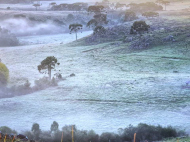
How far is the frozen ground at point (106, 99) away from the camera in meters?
33.3

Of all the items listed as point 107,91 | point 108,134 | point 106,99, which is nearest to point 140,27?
point 107,91

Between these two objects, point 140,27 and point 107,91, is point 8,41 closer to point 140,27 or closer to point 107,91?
point 140,27

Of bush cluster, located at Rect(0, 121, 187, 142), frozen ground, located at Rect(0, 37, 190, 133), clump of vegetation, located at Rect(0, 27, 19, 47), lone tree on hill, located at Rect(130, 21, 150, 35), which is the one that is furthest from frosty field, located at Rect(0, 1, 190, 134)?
clump of vegetation, located at Rect(0, 27, 19, 47)

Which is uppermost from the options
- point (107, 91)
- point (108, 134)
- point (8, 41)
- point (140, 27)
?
point (140, 27)

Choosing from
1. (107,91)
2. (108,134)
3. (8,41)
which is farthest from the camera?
(8,41)

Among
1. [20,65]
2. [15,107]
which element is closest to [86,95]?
[15,107]

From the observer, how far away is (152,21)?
111 m

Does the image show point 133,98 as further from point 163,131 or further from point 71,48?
point 71,48

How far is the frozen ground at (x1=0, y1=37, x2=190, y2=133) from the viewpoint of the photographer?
33344 mm

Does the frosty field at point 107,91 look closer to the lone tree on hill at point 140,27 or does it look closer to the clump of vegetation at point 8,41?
the lone tree on hill at point 140,27

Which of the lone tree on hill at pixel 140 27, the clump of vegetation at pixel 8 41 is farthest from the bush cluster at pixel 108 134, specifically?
the clump of vegetation at pixel 8 41

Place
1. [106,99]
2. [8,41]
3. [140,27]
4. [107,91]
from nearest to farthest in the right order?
[106,99] < [107,91] < [140,27] < [8,41]

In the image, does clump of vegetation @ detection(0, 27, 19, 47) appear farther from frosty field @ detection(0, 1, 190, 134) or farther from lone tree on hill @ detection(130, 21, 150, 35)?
lone tree on hill @ detection(130, 21, 150, 35)

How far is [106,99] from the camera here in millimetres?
40781
